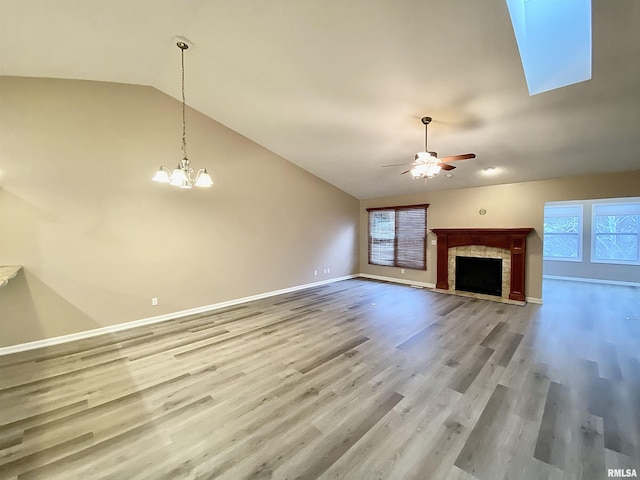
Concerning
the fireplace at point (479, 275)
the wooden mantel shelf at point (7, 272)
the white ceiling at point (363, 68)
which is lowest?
the fireplace at point (479, 275)

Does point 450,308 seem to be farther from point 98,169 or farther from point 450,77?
point 98,169

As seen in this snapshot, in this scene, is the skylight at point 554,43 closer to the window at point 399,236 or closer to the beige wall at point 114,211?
the window at point 399,236

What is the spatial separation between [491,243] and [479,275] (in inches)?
32.7

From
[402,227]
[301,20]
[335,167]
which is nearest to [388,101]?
[301,20]

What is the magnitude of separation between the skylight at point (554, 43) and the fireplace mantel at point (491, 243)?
3342 millimetres

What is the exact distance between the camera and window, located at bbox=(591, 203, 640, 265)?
283 inches

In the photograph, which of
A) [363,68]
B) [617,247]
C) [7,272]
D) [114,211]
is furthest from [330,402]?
[617,247]

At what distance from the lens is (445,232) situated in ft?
21.6

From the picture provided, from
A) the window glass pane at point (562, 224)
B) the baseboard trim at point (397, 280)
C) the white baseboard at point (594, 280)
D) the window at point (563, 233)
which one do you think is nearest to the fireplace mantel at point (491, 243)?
the baseboard trim at point (397, 280)

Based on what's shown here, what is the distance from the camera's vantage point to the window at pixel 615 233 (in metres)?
7.20

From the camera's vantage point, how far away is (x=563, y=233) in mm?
8375

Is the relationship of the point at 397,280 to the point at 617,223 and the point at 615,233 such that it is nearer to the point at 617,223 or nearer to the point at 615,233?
the point at 615,233

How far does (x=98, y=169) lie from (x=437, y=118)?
522cm

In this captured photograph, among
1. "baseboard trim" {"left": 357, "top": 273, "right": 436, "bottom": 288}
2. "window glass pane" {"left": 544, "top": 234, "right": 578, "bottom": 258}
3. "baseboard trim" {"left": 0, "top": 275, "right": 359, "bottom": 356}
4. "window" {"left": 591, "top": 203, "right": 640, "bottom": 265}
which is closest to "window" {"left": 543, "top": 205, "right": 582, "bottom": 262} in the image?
"window glass pane" {"left": 544, "top": 234, "right": 578, "bottom": 258}
